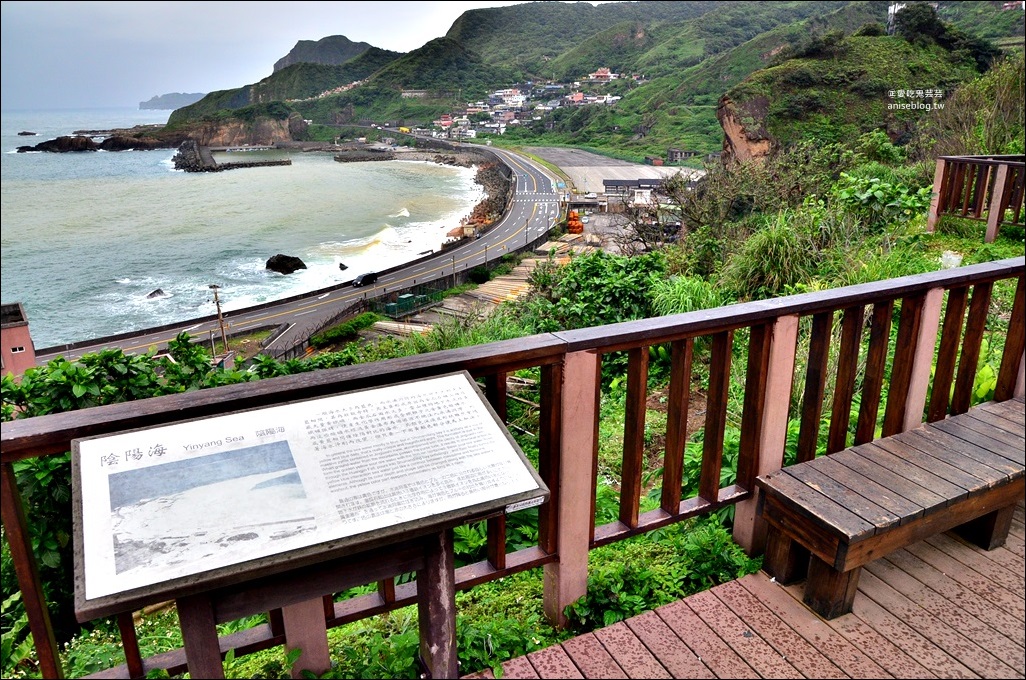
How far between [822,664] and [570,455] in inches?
33.7

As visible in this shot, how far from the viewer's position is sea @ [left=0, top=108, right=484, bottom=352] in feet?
36.9

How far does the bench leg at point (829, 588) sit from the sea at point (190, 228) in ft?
34.0

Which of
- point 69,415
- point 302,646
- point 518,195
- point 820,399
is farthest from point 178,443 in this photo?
point 518,195

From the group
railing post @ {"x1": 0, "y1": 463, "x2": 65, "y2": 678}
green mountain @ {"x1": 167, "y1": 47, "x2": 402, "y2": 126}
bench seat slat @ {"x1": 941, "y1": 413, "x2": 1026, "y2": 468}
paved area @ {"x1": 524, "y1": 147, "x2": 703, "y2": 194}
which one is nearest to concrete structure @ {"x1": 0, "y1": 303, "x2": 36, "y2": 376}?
railing post @ {"x1": 0, "y1": 463, "x2": 65, "y2": 678}

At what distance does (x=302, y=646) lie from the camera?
1.58 m

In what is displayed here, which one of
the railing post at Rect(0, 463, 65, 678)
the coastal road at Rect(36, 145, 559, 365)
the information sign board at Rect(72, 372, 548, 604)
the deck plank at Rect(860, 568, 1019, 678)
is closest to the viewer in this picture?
the information sign board at Rect(72, 372, 548, 604)

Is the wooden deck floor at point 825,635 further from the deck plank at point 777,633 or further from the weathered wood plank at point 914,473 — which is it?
the weathered wood plank at point 914,473

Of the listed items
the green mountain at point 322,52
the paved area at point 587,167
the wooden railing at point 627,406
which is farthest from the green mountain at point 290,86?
the wooden railing at point 627,406

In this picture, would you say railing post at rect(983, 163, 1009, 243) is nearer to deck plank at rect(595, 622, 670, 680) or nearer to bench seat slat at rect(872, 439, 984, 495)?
bench seat slat at rect(872, 439, 984, 495)

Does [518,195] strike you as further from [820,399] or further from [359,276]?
[820,399]

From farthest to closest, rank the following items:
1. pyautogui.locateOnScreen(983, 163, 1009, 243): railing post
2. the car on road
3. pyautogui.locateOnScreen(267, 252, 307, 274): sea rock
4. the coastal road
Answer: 1. pyautogui.locateOnScreen(267, 252, 307, 274): sea rock
2. the car on road
3. the coastal road
4. pyautogui.locateOnScreen(983, 163, 1009, 243): railing post

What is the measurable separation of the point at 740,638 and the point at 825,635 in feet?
0.81

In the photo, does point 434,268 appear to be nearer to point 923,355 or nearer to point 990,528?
point 923,355

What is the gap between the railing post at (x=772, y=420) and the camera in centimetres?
200
